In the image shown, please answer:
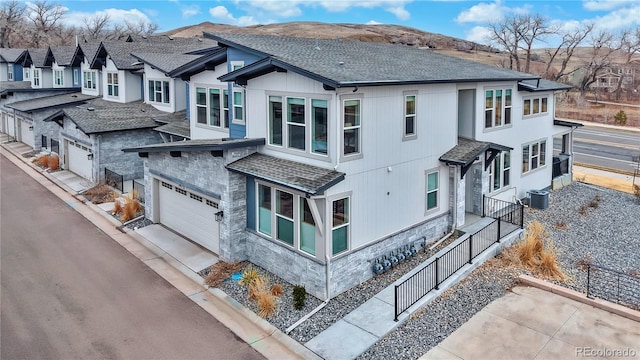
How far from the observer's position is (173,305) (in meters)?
12.8

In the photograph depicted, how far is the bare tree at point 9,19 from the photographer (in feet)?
268

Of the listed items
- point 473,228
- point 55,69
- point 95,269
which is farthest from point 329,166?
point 55,69

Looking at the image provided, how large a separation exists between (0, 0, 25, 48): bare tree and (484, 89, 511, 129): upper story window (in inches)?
3503

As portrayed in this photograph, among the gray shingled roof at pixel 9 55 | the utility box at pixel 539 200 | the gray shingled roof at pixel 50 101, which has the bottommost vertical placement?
the utility box at pixel 539 200

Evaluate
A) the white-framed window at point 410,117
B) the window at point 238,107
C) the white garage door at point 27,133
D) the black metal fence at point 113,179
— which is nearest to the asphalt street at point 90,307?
the black metal fence at point 113,179

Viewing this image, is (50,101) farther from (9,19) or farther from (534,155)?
(9,19)

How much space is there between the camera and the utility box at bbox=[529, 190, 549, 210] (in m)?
20.6

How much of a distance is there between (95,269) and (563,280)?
45.8 feet

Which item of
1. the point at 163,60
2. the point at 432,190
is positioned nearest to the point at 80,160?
the point at 163,60

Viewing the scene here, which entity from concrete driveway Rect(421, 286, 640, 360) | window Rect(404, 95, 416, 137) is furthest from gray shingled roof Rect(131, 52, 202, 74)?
concrete driveway Rect(421, 286, 640, 360)

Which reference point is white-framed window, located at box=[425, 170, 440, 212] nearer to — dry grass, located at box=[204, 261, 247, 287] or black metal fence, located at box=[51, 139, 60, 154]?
dry grass, located at box=[204, 261, 247, 287]

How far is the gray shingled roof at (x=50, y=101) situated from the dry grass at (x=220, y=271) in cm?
2288

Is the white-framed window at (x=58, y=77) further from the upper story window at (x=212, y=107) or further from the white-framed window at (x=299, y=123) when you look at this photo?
the white-framed window at (x=299, y=123)

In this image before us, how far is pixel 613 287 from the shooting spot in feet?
43.4
